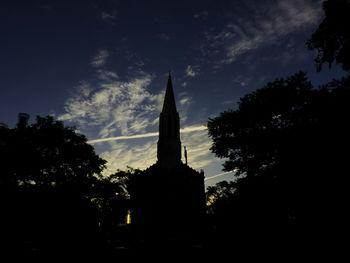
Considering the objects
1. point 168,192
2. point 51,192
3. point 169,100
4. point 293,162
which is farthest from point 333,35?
point 169,100

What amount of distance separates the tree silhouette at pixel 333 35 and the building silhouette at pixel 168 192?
3293 cm

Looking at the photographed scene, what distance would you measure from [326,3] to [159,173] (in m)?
37.1

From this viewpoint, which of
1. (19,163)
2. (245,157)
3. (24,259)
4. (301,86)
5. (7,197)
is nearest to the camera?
(24,259)

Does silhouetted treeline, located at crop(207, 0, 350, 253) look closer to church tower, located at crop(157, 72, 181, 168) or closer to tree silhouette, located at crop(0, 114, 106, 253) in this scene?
tree silhouette, located at crop(0, 114, 106, 253)

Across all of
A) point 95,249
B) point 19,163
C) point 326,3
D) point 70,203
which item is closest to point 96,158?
point 19,163

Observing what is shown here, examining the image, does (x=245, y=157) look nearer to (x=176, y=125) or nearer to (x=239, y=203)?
(x=239, y=203)

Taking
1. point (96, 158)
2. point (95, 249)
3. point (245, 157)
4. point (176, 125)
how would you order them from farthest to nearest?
1. point (176, 125)
2. point (96, 158)
3. point (245, 157)
4. point (95, 249)

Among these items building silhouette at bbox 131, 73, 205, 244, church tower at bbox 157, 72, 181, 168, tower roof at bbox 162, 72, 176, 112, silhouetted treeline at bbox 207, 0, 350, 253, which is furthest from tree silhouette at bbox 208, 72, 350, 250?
tower roof at bbox 162, 72, 176, 112

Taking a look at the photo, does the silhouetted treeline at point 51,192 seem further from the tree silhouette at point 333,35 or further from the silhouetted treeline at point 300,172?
the tree silhouette at point 333,35

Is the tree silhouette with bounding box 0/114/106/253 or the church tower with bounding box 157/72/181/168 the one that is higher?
the church tower with bounding box 157/72/181/168

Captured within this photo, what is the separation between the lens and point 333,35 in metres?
7.84

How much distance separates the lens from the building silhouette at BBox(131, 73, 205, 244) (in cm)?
3688

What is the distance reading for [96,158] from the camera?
90.2 feet

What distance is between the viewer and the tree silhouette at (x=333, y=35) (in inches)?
278
